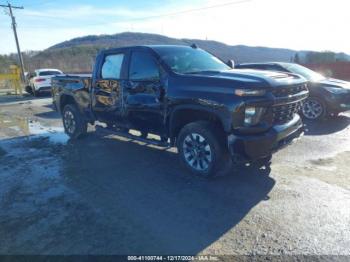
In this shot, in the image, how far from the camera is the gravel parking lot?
3.10m

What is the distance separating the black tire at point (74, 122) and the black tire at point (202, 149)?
345 cm

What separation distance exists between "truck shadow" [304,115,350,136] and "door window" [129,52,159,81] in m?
4.19

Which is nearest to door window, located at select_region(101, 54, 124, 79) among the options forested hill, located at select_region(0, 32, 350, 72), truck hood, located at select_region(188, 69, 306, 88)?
truck hood, located at select_region(188, 69, 306, 88)

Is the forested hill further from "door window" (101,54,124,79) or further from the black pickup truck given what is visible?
the black pickup truck

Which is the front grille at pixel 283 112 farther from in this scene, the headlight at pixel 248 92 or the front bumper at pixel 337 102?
the front bumper at pixel 337 102

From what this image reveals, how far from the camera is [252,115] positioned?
404 centimetres

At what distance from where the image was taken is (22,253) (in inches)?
119

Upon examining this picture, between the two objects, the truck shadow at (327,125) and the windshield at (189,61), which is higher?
the windshield at (189,61)

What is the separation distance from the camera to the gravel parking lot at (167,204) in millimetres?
3100

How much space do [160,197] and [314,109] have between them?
618cm

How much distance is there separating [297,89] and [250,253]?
2.71m

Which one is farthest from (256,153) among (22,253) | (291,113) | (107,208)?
(22,253)

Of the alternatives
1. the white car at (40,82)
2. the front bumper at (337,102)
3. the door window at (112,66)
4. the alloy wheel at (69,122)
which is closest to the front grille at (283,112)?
the door window at (112,66)

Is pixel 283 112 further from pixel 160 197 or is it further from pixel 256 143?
pixel 160 197
